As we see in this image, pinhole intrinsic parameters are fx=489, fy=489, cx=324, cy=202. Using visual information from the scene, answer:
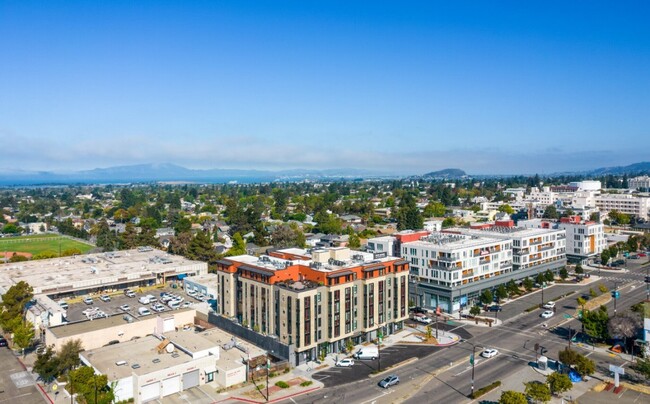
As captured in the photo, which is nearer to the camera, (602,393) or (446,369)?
(602,393)

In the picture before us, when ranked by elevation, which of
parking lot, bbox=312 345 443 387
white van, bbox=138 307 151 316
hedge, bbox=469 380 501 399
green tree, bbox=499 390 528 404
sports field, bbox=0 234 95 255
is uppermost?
green tree, bbox=499 390 528 404

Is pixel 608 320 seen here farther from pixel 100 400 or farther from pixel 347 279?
pixel 100 400

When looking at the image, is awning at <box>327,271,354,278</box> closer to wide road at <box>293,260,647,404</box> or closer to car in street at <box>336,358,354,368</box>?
car in street at <box>336,358,354,368</box>

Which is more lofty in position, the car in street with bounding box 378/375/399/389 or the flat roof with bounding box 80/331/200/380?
the flat roof with bounding box 80/331/200/380

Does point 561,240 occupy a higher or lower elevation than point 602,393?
higher

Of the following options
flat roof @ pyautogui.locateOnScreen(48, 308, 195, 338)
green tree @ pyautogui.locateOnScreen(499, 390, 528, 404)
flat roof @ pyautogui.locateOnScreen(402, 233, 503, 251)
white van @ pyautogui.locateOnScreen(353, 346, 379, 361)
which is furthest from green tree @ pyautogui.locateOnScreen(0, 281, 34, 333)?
green tree @ pyautogui.locateOnScreen(499, 390, 528, 404)

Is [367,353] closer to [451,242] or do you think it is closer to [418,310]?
[418,310]

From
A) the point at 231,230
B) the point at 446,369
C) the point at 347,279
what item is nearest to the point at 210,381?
the point at 347,279
